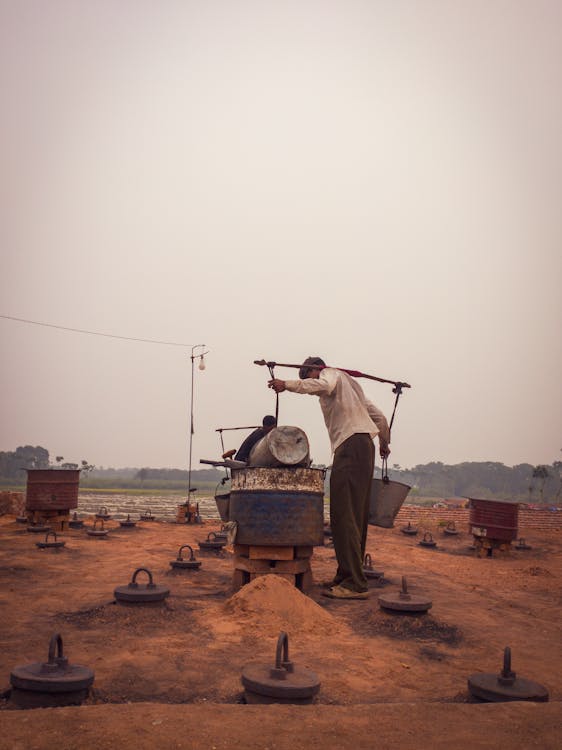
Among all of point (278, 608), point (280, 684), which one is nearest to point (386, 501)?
point (278, 608)

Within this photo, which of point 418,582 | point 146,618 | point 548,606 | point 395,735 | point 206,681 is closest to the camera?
point 395,735

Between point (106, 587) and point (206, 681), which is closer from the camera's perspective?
point (206, 681)

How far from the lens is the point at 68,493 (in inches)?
531

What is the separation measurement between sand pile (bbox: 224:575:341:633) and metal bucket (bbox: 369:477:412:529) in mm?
1970

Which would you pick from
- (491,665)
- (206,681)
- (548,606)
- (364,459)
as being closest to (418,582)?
(548,606)

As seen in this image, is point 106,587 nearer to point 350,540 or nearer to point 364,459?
point 350,540

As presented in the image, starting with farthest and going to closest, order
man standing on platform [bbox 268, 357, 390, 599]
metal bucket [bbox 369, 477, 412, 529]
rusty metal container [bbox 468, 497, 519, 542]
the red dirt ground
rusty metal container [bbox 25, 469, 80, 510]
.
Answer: rusty metal container [bbox 25, 469, 80, 510], rusty metal container [bbox 468, 497, 519, 542], metal bucket [bbox 369, 477, 412, 529], man standing on platform [bbox 268, 357, 390, 599], the red dirt ground

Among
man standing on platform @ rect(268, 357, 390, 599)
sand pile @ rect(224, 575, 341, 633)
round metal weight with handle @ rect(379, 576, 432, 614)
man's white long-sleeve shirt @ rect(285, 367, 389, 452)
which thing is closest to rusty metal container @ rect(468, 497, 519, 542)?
man standing on platform @ rect(268, 357, 390, 599)

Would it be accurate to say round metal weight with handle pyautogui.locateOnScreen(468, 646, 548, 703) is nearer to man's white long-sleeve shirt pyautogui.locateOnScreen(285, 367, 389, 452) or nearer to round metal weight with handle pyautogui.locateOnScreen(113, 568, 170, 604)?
round metal weight with handle pyautogui.locateOnScreen(113, 568, 170, 604)

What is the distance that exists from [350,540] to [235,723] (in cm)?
387

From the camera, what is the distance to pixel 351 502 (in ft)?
21.3

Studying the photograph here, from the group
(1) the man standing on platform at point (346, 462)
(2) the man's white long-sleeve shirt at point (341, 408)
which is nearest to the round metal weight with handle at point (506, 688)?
(1) the man standing on platform at point (346, 462)

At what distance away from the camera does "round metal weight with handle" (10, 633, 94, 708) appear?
3039mm

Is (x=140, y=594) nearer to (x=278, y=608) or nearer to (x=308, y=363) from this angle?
(x=278, y=608)
